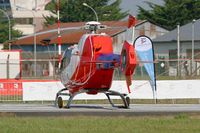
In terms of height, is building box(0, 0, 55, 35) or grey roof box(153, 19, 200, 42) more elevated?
building box(0, 0, 55, 35)

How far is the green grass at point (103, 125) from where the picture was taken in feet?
64.1

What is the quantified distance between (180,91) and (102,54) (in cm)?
809

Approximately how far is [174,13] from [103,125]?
285 ft

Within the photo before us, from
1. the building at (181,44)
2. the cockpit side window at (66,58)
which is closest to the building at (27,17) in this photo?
the building at (181,44)

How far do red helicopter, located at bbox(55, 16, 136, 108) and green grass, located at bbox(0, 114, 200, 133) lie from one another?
5.37 meters

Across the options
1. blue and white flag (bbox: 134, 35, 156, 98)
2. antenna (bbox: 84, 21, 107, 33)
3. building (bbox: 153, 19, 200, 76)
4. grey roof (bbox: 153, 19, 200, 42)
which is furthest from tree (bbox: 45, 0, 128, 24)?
antenna (bbox: 84, 21, 107, 33)

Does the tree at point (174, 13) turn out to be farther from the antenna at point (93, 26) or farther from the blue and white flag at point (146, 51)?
the antenna at point (93, 26)

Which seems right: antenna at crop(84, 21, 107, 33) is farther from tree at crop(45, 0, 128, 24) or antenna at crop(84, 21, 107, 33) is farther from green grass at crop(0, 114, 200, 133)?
tree at crop(45, 0, 128, 24)

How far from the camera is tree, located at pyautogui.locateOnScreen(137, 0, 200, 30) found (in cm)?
10669

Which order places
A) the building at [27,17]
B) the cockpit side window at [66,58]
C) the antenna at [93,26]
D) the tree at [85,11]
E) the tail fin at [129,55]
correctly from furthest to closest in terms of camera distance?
the building at [27,17] → the tree at [85,11] → the cockpit side window at [66,58] → the antenna at [93,26] → the tail fin at [129,55]

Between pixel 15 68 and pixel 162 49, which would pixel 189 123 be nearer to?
pixel 15 68

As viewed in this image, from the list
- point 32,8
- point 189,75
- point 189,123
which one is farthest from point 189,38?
point 32,8

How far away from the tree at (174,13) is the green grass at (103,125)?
3281 inches

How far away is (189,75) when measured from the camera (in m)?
62.6
